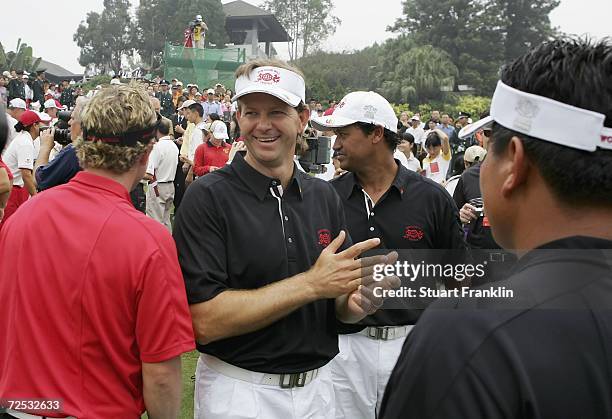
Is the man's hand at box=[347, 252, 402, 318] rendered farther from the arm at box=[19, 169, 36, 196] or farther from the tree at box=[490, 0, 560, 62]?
the tree at box=[490, 0, 560, 62]

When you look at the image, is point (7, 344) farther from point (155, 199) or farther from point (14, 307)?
point (155, 199)

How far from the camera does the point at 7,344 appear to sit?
2.36 meters

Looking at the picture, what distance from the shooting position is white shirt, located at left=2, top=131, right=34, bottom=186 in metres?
7.50

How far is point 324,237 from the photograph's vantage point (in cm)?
294

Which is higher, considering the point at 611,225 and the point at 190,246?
the point at 611,225

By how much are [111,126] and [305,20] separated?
254ft

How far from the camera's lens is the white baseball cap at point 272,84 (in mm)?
2896

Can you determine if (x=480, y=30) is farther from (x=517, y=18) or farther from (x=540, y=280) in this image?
(x=540, y=280)

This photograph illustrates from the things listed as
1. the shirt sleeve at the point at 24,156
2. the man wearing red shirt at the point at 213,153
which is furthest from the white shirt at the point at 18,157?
the man wearing red shirt at the point at 213,153

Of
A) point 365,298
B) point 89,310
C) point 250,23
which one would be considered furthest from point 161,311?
point 250,23

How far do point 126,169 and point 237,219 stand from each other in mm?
488

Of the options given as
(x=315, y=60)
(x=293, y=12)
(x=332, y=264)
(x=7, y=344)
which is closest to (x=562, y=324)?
(x=332, y=264)

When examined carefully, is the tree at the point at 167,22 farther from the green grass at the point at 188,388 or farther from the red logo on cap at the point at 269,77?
the red logo on cap at the point at 269,77

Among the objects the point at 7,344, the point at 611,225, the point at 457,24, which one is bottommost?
the point at 7,344
